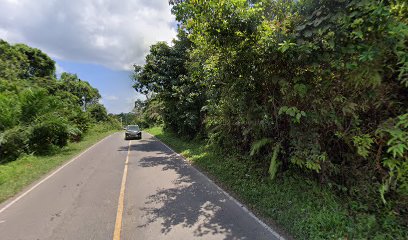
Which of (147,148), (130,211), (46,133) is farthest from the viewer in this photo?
(147,148)

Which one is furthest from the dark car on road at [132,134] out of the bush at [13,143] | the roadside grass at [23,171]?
the bush at [13,143]

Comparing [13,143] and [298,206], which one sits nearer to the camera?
[298,206]

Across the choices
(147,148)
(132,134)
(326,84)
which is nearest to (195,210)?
(326,84)

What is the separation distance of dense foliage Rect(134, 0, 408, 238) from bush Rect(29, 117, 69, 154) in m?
10.7

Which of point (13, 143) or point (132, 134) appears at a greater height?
point (132, 134)

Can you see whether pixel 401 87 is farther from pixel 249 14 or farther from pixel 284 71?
pixel 249 14

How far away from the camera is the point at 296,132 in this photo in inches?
210

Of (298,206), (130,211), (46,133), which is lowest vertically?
(130,211)

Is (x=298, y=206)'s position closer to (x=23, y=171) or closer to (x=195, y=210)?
(x=195, y=210)

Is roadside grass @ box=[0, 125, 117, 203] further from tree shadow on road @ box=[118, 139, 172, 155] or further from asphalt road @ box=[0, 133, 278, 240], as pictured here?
tree shadow on road @ box=[118, 139, 172, 155]

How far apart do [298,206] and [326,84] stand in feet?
8.01

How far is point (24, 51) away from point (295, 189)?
3203cm

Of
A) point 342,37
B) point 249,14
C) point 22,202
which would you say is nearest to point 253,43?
point 249,14

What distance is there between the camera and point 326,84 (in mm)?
4816
